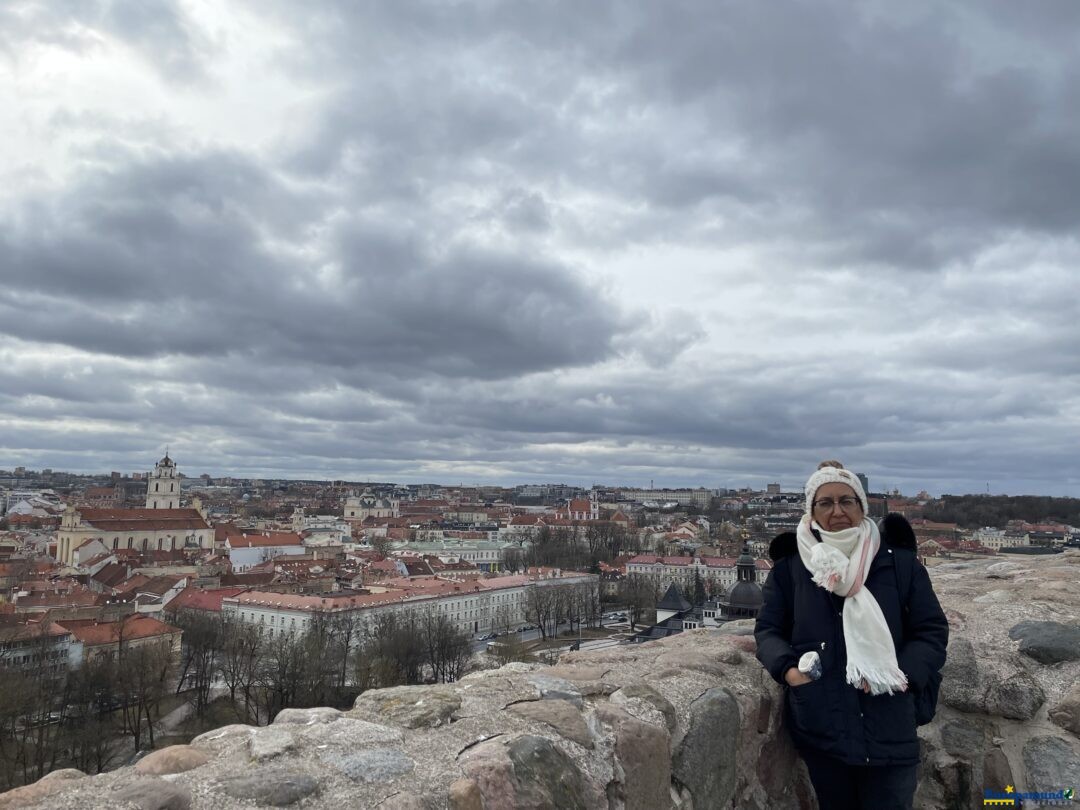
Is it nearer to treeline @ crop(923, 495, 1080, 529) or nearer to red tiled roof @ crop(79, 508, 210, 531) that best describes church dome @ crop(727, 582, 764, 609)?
red tiled roof @ crop(79, 508, 210, 531)

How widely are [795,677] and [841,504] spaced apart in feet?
2.31

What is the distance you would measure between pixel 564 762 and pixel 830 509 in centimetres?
142

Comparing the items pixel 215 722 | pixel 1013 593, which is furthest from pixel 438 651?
pixel 1013 593

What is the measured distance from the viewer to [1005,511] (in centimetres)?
12569

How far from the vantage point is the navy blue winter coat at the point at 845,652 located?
8.62ft

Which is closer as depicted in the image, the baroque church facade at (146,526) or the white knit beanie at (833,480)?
the white knit beanie at (833,480)

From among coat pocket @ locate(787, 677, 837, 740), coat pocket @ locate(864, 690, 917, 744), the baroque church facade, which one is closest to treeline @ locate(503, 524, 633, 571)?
the baroque church facade

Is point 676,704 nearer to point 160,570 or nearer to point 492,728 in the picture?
point 492,728

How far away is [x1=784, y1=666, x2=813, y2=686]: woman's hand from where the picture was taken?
2719mm

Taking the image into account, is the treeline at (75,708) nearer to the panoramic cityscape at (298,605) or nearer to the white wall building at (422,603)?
the panoramic cityscape at (298,605)

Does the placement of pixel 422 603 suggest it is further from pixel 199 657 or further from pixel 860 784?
pixel 860 784

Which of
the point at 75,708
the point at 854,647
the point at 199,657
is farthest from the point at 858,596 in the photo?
the point at 199,657

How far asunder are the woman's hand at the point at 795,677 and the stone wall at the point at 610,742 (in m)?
0.34

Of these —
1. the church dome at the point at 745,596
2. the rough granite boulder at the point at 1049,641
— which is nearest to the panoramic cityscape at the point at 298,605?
the church dome at the point at 745,596
